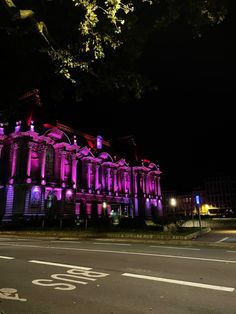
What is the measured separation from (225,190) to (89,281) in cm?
13921

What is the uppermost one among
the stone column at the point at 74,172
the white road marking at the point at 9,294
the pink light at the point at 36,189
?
the stone column at the point at 74,172

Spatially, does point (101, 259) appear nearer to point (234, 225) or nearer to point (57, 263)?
point (57, 263)

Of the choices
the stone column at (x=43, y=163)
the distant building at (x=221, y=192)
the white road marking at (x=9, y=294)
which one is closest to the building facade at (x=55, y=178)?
the stone column at (x=43, y=163)

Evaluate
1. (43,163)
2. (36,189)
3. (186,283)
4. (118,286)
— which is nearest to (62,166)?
(43,163)

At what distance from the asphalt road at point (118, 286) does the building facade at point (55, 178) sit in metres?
35.5

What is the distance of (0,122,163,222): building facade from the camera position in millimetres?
58219

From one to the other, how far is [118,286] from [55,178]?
60.2 metres

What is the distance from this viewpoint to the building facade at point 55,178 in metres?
58.2

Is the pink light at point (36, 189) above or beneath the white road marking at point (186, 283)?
above

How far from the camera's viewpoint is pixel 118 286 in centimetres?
797

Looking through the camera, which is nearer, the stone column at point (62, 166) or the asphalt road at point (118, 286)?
the asphalt road at point (118, 286)

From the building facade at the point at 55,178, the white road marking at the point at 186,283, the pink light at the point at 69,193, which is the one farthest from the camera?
the pink light at the point at 69,193

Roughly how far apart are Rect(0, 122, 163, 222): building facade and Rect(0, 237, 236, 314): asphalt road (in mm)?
35487

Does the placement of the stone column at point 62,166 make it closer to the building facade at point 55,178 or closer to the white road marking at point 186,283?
the building facade at point 55,178
